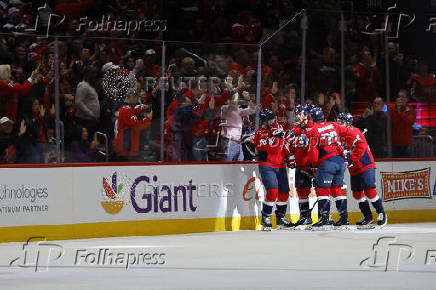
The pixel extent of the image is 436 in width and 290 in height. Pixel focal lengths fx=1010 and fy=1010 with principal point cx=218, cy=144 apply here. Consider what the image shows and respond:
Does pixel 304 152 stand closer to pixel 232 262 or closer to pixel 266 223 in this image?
pixel 266 223

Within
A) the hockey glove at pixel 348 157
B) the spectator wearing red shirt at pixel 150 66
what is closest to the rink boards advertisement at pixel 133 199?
the hockey glove at pixel 348 157

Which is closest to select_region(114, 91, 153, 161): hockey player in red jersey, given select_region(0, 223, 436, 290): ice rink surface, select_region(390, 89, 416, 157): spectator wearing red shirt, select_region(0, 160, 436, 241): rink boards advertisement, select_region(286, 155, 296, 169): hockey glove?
select_region(0, 160, 436, 241): rink boards advertisement

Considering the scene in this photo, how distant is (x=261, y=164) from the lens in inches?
603

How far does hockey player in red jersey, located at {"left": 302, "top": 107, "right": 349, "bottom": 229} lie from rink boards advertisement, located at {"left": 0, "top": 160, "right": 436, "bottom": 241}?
0.67 metres

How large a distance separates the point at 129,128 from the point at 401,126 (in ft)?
16.4

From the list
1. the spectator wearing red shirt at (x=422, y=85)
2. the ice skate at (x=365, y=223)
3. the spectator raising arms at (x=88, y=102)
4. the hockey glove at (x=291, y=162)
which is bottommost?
the ice skate at (x=365, y=223)

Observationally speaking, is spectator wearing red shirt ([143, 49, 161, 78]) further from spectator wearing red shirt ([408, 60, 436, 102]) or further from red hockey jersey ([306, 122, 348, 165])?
spectator wearing red shirt ([408, 60, 436, 102])

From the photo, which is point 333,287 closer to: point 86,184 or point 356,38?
point 86,184

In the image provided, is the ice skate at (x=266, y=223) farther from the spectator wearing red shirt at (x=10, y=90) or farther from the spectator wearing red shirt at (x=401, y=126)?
the spectator wearing red shirt at (x=10, y=90)

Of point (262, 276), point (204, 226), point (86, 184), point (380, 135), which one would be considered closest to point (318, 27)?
point (380, 135)

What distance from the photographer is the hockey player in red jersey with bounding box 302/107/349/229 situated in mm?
15406

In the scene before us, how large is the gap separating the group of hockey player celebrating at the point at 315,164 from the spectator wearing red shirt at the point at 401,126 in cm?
98

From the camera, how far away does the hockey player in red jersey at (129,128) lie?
14094 millimetres

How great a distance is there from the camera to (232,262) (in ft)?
35.5
